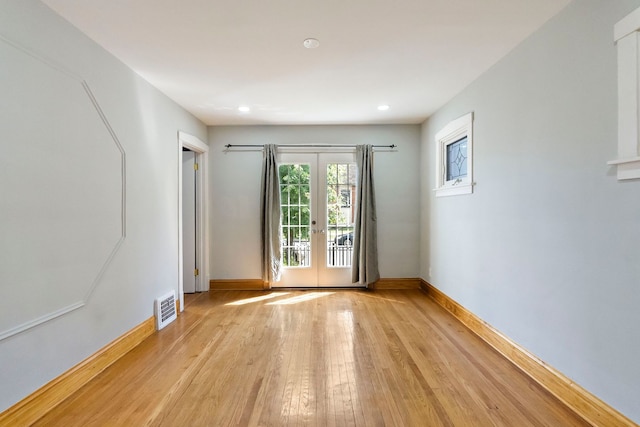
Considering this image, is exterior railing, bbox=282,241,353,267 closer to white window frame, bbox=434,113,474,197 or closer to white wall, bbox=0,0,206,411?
white window frame, bbox=434,113,474,197

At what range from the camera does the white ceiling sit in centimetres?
199

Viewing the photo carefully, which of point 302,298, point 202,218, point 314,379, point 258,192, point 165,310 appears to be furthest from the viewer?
point 258,192

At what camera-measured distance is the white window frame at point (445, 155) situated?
3254 millimetres

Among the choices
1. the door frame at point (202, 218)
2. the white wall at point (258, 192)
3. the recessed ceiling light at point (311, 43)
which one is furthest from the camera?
the white wall at point (258, 192)

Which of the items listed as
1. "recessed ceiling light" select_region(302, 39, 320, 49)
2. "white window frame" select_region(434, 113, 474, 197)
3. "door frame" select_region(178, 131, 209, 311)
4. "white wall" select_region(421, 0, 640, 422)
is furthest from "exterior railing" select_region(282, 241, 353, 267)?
"recessed ceiling light" select_region(302, 39, 320, 49)

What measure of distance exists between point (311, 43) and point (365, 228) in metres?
2.75

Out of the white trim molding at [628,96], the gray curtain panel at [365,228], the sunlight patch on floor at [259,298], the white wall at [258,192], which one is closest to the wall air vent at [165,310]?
the sunlight patch on floor at [259,298]

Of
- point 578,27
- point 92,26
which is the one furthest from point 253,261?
point 578,27

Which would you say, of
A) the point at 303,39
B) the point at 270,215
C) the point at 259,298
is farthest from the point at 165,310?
the point at 303,39

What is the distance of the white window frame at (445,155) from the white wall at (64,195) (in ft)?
10.4

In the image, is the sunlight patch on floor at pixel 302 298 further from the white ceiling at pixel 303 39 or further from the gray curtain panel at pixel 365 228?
the white ceiling at pixel 303 39

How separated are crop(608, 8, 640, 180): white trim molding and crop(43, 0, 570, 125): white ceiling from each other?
52cm

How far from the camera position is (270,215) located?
460cm

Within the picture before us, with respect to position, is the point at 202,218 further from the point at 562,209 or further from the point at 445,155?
the point at 562,209
